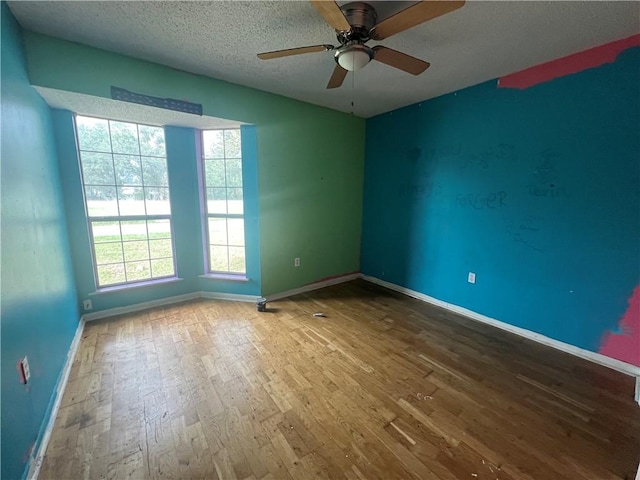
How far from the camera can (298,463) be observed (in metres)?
1.34

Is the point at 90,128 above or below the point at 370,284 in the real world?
above

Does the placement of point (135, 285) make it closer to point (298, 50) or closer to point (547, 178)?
point (298, 50)

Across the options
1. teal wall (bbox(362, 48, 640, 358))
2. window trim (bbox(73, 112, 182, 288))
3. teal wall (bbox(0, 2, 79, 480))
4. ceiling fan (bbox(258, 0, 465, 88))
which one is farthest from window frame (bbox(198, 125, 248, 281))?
teal wall (bbox(362, 48, 640, 358))

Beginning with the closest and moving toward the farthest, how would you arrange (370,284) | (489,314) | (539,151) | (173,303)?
(539,151) < (489,314) < (173,303) < (370,284)

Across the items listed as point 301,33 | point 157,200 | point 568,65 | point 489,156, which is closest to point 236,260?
point 157,200

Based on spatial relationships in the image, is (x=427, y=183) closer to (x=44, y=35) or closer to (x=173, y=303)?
(x=173, y=303)

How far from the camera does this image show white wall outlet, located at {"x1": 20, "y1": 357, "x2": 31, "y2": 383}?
1.30 meters

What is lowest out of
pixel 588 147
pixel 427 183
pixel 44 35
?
pixel 427 183

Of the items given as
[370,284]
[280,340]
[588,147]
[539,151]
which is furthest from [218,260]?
[588,147]

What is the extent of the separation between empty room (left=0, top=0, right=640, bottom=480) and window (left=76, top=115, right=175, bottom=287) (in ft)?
0.07

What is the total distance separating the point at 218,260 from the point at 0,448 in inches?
96.0

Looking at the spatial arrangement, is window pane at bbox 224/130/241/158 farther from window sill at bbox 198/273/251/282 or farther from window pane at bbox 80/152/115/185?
window sill at bbox 198/273/251/282

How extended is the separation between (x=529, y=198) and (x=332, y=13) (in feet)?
7.70

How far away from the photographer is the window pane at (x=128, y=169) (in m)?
2.76
